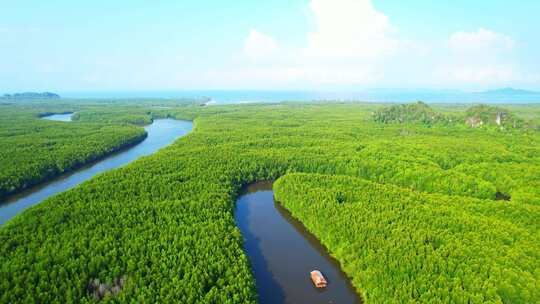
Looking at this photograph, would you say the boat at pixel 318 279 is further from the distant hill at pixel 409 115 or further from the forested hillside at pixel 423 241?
the distant hill at pixel 409 115

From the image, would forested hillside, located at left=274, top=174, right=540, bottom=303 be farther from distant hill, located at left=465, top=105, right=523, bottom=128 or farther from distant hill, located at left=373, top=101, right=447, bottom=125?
distant hill, located at left=373, top=101, right=447, bottom=125

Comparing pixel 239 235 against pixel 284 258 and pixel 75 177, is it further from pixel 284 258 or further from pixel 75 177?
pixel 75 177

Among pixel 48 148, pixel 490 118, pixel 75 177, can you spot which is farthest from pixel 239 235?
pixel 490 118

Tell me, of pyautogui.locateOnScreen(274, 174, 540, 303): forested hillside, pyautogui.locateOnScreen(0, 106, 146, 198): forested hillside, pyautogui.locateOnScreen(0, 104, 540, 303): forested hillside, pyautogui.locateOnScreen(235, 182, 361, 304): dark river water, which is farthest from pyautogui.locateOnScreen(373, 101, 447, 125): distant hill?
pyautogui.locateOnScreen(0, 106, 146, 198): forested hillside

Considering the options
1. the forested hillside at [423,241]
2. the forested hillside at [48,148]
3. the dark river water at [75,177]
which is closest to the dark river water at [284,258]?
the forested hillside at [423,241]

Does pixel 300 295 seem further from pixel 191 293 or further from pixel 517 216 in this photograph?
pixel 517 216
